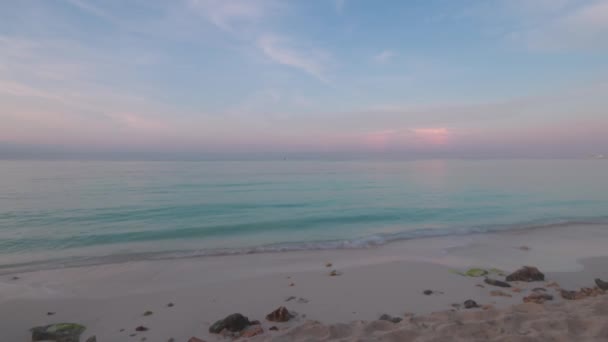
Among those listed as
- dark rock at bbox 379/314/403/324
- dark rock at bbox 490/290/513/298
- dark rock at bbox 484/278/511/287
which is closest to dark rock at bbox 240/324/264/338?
dark rock at bbox 379/314/403/324

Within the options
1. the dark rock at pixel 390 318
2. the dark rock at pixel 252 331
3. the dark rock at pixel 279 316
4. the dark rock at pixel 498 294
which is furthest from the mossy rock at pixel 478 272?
the dark rock at pixel 252 331

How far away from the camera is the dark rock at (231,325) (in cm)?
509

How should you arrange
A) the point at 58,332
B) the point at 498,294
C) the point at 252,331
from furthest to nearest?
the point at 498,294 → the point at 58,332 → the point at 252,331

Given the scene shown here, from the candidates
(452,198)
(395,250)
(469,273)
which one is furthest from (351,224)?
(452,198)

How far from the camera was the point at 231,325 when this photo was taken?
5121 mm

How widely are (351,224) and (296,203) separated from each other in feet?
22.3

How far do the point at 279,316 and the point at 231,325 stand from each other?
32.4 inches

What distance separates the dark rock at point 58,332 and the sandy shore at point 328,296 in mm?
167

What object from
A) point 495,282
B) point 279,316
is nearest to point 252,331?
point 279,316

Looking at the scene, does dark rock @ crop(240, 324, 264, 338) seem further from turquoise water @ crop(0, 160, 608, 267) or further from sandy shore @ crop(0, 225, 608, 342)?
turquoise water @ crop(0, 160, 608, 267)

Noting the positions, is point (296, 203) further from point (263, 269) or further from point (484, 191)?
point (484, 191)

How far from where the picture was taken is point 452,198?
23.8m

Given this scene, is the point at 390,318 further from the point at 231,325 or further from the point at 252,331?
the point at 231,325

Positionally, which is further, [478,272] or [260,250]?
[260,250]
